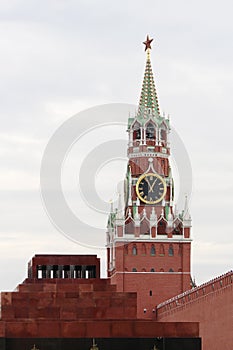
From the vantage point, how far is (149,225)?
12506 centimetres

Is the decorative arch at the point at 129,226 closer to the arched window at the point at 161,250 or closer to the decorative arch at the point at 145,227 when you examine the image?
the decorative arch at the point at 145,227

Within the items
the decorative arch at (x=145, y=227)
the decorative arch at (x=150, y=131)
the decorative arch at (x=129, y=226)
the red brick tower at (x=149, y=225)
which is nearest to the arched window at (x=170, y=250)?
the red brick tower at (x=149, y=225)

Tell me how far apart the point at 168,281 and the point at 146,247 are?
438 centimetres

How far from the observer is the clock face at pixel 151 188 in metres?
128

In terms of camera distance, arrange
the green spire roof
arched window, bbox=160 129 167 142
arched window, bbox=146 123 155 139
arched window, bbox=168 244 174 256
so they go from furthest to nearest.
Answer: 1. arched window, bbox=160 129 167 142
2. the green spire roof
3. arched window, bbox=146 123 155 139
4. arched window, bbox=168 244 174 256

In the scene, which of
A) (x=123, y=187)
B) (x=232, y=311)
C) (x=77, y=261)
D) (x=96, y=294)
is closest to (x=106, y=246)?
(x=123, y=187)

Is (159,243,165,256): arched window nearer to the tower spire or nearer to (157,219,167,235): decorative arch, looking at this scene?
(157,219,167,235): decorative arch

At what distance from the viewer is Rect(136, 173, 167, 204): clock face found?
127938 millimetres

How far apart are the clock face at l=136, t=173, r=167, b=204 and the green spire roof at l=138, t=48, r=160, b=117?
24.4 ft

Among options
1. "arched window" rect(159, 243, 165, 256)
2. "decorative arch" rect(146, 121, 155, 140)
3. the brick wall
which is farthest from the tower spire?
the brick wall

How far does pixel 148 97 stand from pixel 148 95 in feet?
1.08

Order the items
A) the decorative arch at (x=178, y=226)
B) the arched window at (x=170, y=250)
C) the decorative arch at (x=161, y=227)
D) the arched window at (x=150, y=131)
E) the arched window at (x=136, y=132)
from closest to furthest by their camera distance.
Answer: the arched window at (x=170, y=250) < the decorative arch at (x=178, y=226) < the decorative arch at (x=161, y=227) < the arched window at (x=150, y=131) < the arched window at (x=136, y=132)

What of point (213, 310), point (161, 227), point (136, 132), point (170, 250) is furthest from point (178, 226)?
point (213, 310)

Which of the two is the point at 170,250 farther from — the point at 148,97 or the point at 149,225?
the point at 148,97
